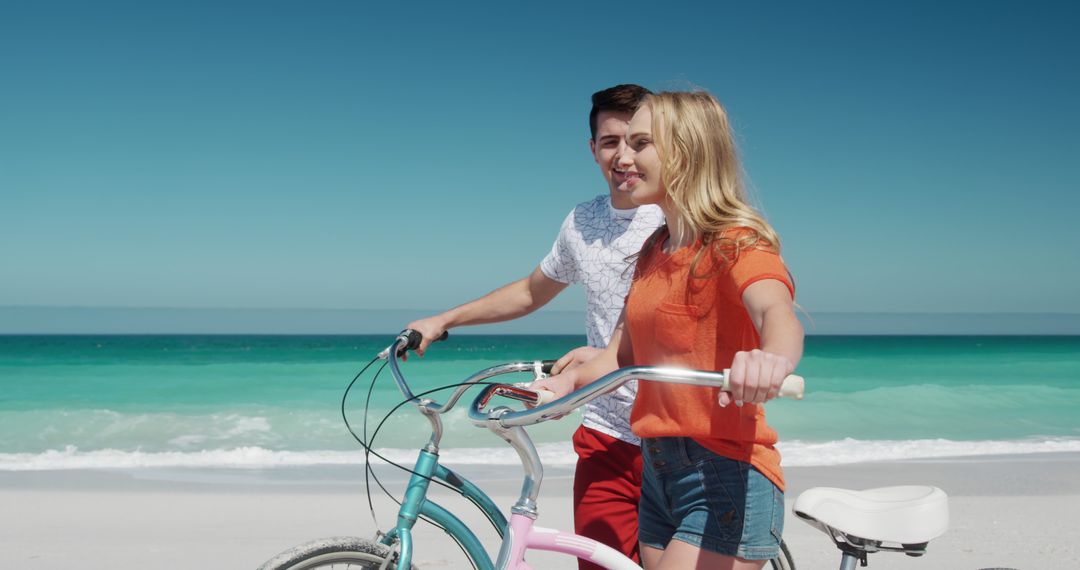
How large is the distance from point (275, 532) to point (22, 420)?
1002 centimetres

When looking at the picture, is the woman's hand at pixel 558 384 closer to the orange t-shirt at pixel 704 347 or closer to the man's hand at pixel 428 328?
the orange t-shirt at pixel 704 347

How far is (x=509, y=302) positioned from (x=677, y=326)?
130 centimetres

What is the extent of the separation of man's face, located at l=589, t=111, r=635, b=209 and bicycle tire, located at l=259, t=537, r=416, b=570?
4.40 feet

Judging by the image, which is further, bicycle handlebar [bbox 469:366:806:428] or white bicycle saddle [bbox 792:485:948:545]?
white bicycle saddle [bbox 792:485:948:545]

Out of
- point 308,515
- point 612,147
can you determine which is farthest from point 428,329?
point 308,515

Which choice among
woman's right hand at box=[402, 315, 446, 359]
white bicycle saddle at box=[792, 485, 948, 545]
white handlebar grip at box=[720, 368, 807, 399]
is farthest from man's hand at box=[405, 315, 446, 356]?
white handlebar grip at box=[720, 368, 807, 399]

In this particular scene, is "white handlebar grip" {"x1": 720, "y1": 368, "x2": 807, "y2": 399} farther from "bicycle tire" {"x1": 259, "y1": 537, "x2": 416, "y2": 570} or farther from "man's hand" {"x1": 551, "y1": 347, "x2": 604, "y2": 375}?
"bicycle tire" {"x1": 259, "y1": 537, "x2": 416, "y2": 570}

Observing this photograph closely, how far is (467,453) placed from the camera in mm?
9078

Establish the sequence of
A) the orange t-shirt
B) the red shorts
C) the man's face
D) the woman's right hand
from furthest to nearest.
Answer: the man's face → the red shorts → the woman's right hand → the orange t-shirt

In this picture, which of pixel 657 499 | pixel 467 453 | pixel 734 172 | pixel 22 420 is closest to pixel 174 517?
pixel 467 453

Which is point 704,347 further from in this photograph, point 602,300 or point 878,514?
point 602,300

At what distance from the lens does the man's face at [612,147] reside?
2.78 meters

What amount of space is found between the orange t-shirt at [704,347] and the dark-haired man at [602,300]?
29.2 inches

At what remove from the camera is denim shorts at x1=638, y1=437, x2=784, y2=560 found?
1.72m
